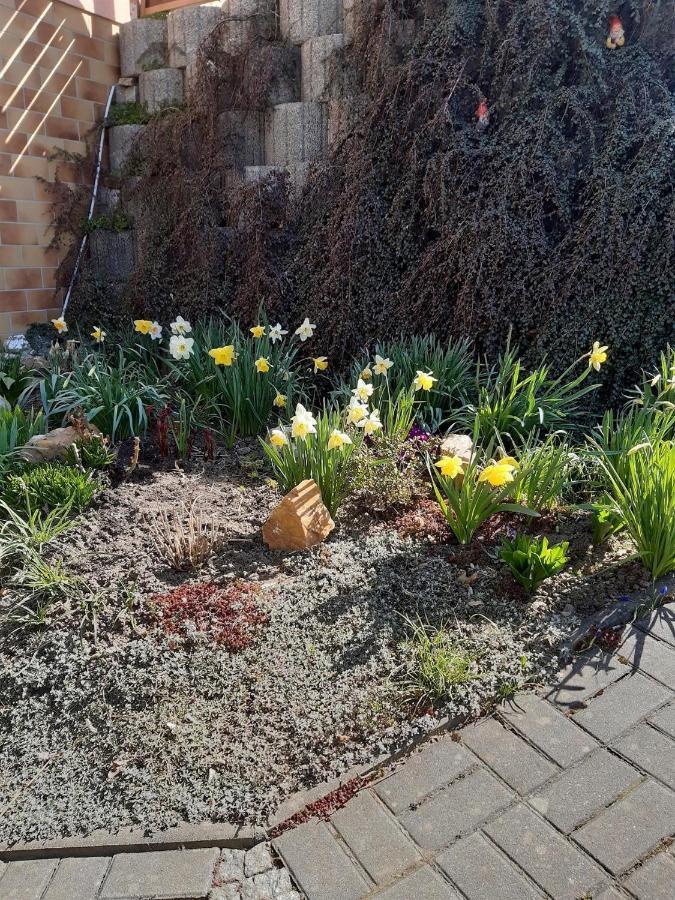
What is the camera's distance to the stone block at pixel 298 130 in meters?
4.72

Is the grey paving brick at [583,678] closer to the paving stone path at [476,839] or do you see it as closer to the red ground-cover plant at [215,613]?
→ the paving stone path at [476,839]

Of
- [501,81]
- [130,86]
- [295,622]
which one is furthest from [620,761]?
[130,86]

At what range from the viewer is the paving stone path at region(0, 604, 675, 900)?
154 cm

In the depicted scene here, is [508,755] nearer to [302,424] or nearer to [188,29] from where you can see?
[302,424]

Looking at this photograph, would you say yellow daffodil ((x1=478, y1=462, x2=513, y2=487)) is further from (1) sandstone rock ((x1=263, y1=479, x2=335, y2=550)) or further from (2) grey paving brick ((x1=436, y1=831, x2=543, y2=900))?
(2) grey paving brick ((x1=436, y1=831, x2=543, y2=900))

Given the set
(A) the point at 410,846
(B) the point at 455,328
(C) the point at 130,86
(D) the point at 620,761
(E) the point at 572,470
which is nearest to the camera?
(A) the point at 410,846

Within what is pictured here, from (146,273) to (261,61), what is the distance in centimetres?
169

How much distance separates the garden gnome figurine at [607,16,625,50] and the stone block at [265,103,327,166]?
186 cm

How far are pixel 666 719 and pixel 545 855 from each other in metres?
0.62

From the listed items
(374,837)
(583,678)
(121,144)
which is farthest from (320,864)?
(121,144)

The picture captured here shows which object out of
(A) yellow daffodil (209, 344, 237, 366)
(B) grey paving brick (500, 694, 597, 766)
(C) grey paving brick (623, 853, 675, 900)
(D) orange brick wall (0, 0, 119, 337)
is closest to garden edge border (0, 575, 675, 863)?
(B) grey paving brick (500, 694, 597, 766)

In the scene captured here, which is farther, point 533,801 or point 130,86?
point 130,86

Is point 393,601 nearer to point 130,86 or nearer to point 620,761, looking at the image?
point 620,761

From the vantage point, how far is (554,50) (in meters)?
3.91
